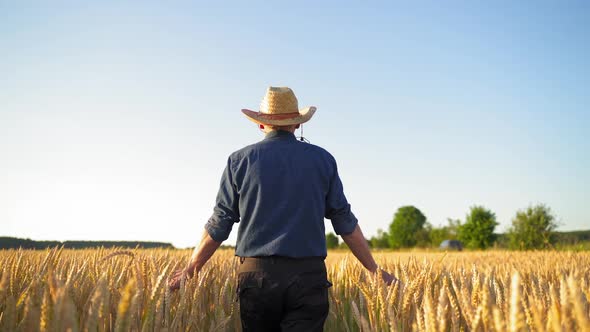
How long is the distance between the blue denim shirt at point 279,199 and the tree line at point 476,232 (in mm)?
18573

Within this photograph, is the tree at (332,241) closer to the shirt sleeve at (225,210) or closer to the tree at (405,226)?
the tree at (405,226)

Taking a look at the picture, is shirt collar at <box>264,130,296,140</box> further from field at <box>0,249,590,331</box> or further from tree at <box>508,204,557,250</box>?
tree at <box>508,204,557,250</box>

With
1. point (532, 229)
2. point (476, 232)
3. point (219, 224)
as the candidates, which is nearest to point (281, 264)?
point (219, 224)

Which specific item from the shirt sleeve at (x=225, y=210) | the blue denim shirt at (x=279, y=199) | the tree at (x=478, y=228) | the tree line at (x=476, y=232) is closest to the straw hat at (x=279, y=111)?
the blue denim shirt at (x=279, y=199)

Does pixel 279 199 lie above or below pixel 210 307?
above

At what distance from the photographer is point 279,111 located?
3.04m

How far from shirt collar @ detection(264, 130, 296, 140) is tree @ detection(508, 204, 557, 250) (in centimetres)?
2267

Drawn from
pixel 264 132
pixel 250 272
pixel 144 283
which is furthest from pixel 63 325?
pixel 264 132

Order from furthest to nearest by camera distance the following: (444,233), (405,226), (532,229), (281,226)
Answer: (405,226) → (444,233) → (532,229) → (281,226)

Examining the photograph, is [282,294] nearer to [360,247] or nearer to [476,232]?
[360,247]

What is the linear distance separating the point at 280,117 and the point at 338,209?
0.68 metres

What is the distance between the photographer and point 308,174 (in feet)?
8.97

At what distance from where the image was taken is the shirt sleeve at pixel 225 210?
9.30ft

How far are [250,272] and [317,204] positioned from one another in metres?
0.54
